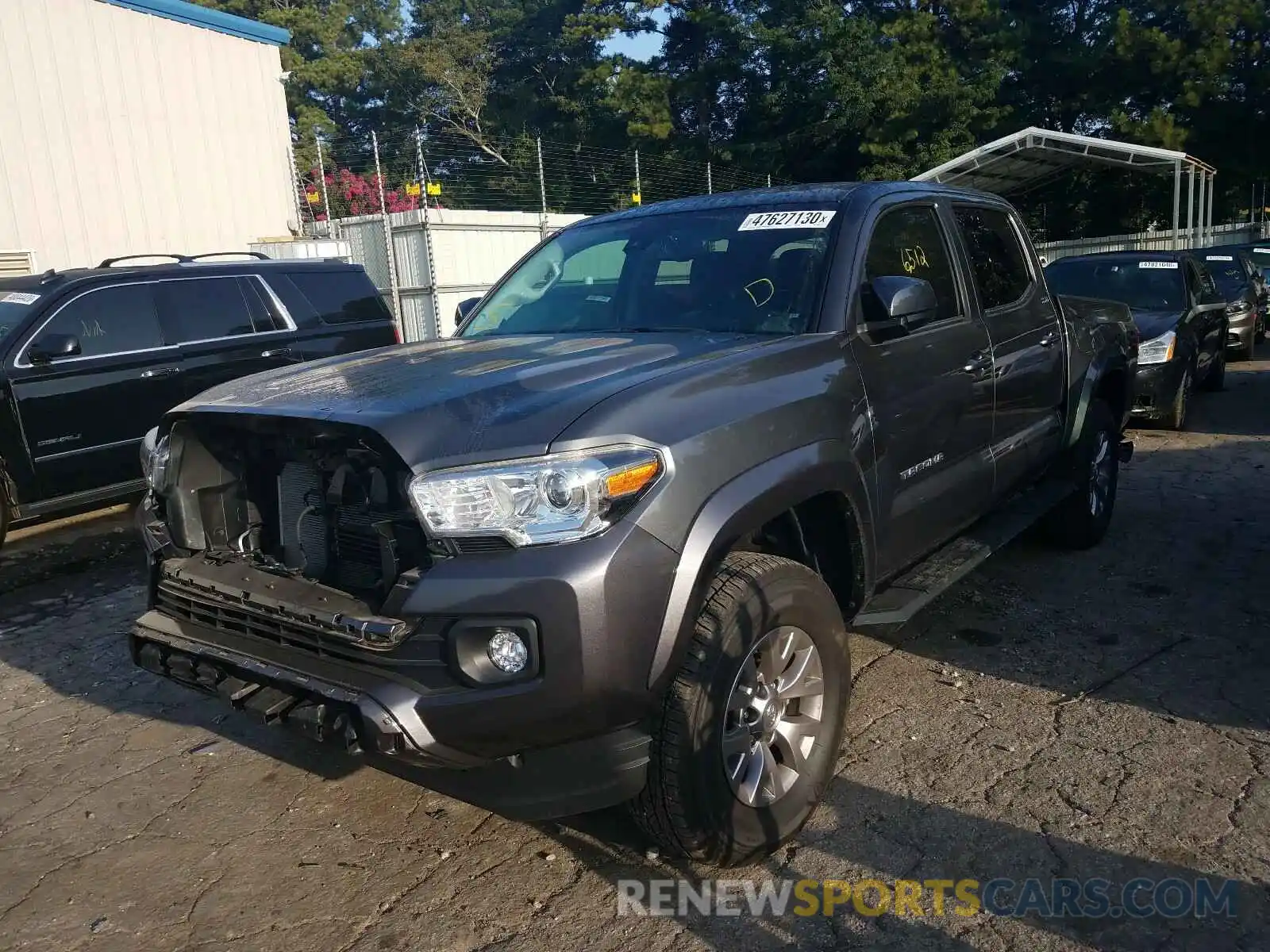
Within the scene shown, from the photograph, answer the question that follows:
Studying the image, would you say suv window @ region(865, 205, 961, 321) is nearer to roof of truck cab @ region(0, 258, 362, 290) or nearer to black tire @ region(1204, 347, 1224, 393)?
roof of truck cab @ region(0, 258, 362, 290)

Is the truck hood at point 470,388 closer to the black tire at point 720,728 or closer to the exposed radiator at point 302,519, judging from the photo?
the exposed radiator at point 302,519

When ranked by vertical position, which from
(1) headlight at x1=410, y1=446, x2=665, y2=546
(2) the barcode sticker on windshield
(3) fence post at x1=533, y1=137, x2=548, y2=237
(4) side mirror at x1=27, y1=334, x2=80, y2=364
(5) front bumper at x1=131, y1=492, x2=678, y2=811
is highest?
(3) fence post at x1=533, y1=137, x2=548, y2=237

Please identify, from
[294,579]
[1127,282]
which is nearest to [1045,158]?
[1127,282]

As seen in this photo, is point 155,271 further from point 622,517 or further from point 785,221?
point 622,517

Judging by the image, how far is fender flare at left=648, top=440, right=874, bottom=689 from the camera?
8.14 ft

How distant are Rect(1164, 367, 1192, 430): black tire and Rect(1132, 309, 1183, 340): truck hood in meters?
0.50

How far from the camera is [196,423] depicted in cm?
303

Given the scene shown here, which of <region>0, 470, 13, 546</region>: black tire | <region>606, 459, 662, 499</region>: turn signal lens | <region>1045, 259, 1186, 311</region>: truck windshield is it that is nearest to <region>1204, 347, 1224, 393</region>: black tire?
<region>1045, 259, 1186, 311</region>: truck windshield

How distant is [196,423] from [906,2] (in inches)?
1495

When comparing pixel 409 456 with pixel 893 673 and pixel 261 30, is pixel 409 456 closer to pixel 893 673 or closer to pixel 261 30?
pixel 893 673

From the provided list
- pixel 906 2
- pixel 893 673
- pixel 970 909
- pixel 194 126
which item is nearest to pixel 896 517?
pixel 893 673

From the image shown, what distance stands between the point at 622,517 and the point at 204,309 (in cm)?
609

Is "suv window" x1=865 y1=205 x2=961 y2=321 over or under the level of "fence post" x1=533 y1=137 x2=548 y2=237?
under

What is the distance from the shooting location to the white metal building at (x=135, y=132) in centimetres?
1389
